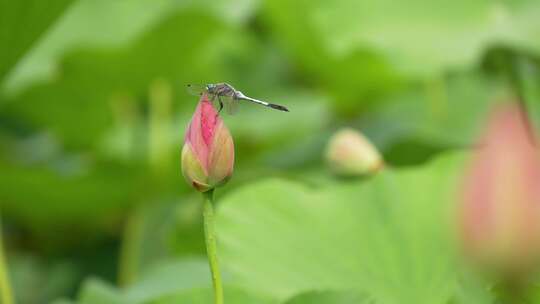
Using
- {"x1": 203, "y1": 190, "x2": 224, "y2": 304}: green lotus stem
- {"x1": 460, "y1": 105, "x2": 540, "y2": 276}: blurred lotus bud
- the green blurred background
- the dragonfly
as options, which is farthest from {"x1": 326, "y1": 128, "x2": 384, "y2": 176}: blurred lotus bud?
{"x1": 460, "y1": 105, "x2": 540, "y2": 276}: blurred lotus bud

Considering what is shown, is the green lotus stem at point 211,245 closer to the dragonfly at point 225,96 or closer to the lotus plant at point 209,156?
the lotus plant at point 209,156

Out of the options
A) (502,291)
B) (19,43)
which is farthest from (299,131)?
(502,291)

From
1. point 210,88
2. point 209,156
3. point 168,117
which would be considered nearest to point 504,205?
point 209,156

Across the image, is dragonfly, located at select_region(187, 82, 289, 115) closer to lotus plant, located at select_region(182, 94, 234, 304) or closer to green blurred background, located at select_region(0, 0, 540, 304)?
lotus plant, located at select_region(182, 94, 234, 304)

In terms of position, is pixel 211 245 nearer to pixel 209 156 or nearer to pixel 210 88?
pixel 209 156

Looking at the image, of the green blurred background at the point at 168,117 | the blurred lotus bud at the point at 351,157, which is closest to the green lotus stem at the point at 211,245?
the green blurred background at the point at 168,117

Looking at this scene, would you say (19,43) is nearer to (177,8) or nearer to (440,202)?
(440,202)
